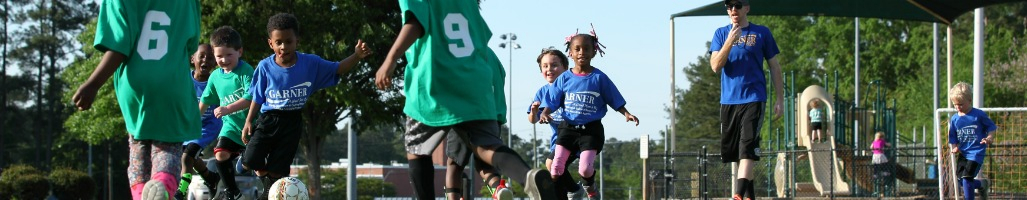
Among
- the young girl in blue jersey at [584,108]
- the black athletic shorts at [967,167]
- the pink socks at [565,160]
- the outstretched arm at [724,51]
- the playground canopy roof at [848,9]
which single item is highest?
the playground canopy roof at [848,9]

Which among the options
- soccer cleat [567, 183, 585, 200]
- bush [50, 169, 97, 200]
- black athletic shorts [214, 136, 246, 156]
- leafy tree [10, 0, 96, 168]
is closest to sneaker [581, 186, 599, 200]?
soccer cleat [567, 183, 585, 200]

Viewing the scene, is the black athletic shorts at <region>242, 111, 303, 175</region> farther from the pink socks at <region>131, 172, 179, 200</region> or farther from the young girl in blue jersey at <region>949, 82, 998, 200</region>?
the young girl in blue jersey at <region>949, 82, 998, 200</region>

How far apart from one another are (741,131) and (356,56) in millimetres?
2879

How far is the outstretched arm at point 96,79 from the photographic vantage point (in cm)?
616

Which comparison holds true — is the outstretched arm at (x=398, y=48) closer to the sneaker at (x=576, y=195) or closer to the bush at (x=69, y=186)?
the sneaker at (x=576, y=195)

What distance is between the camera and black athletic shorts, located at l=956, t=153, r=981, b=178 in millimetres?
12734

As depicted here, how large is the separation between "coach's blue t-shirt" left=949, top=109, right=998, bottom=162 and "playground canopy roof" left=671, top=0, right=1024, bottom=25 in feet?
16.1

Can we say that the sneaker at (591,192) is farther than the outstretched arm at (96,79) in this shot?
Yes

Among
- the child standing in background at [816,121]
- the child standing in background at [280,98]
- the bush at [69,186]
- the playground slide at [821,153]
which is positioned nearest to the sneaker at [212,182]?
the child standing in background at [280,98]

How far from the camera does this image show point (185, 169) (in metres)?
10.2

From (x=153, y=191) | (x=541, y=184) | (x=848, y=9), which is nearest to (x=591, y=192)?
(x=541, y=184)

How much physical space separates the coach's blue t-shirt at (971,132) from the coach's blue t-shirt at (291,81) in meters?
6.33

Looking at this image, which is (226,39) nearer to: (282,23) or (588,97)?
(282,23)

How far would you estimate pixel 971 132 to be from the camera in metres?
12.6
